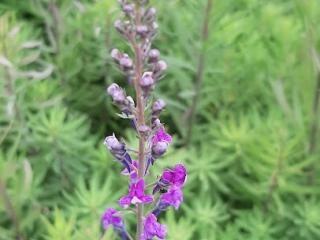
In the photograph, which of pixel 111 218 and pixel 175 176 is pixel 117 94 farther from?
pixel 111 218

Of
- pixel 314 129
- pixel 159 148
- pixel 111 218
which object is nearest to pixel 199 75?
pixel 314 129

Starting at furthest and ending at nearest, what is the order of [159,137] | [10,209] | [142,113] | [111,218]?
[10,209]
[111,218]
[159,137]
[142,113]

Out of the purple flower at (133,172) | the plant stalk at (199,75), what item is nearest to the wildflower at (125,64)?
the purple flower at (133,172)

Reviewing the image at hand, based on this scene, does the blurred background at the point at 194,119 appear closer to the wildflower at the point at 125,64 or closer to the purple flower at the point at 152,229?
the purple flower at the point at 152,229

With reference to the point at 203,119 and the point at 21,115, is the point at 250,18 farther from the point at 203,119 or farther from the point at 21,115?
the point at 21,115

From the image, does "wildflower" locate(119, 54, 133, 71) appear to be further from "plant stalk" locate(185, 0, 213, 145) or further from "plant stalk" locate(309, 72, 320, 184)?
"plant stalk" locate(309, 72, 320, 184)

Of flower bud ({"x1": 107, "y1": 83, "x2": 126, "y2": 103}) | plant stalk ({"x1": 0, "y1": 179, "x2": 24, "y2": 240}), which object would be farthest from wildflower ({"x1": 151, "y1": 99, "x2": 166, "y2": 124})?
plant stalk ({"x1": 0, "y1": 179, "x2": 24, "y2": 240})

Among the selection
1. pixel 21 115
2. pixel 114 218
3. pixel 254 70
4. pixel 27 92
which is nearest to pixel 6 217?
pixel 21 115
